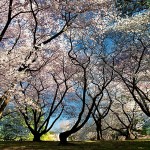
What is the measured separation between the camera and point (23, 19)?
2466 centimetres

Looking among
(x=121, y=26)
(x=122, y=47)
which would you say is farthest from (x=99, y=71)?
(x=121, y=26)

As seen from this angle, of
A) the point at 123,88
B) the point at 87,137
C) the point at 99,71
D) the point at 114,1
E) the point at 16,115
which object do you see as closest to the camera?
the point at 114,1

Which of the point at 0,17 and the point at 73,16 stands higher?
the point at 0,17

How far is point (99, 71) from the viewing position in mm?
38656

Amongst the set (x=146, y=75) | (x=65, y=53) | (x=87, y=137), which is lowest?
(x=87, y=137)

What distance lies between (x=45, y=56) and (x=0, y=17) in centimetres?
782

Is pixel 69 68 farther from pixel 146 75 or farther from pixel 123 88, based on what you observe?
pixel 123 88

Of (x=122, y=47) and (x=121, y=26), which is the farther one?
(x=122, y=47)

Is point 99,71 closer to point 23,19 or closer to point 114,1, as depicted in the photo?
point 23,19

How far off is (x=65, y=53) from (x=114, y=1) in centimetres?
1338

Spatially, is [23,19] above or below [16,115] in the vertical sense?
above

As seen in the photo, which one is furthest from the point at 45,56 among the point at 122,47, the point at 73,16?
the point at 73,16

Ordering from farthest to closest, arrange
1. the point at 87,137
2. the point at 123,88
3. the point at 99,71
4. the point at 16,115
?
1. the point at 87,137
2. the point at 16,115
3. the point at 123,88
4. the point at 99,71

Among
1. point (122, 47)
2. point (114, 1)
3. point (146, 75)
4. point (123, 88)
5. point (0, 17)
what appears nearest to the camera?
point (114, 1)
